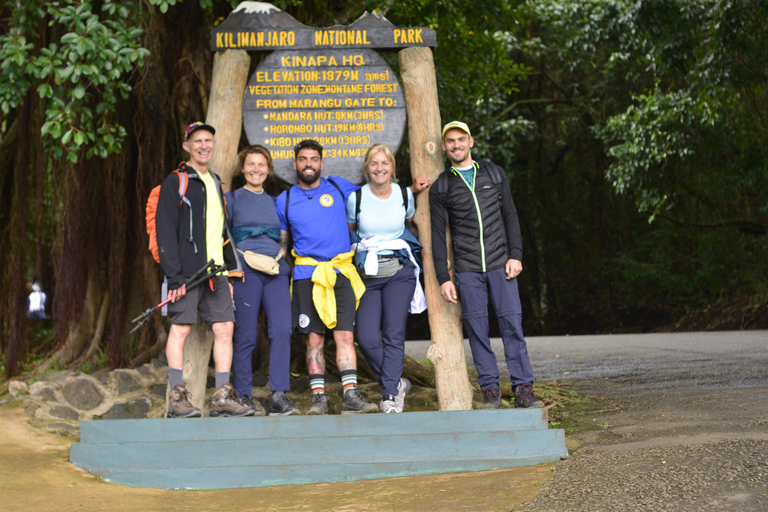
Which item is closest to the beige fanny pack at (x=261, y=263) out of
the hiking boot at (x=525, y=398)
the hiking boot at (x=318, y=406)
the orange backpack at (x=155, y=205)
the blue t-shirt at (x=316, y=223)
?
the blue t-shirt at (x=316, y=223)

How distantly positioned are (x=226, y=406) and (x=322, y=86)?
2.47m

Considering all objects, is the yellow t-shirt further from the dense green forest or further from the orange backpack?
the dense green forest

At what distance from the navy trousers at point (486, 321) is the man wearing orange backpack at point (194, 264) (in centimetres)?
155

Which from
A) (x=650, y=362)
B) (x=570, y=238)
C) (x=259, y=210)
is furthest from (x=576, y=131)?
(x=259, y=210)

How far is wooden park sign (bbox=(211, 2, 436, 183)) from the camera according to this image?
219 inches

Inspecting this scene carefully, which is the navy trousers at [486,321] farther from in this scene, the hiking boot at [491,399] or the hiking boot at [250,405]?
the hiking boot at [250,405]

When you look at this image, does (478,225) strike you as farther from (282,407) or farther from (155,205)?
(155,205)

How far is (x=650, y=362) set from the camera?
350 inches

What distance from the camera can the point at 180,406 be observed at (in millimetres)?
4750

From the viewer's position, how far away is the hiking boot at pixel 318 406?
486 cm

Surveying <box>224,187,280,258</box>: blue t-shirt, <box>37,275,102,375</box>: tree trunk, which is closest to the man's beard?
<box>224,187,280,258</box>: blue t-shirt

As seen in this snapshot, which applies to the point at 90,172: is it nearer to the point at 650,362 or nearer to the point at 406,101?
the point at 406,101

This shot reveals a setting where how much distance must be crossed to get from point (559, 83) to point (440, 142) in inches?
633

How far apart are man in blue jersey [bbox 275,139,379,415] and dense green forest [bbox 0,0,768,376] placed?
6.08ft
